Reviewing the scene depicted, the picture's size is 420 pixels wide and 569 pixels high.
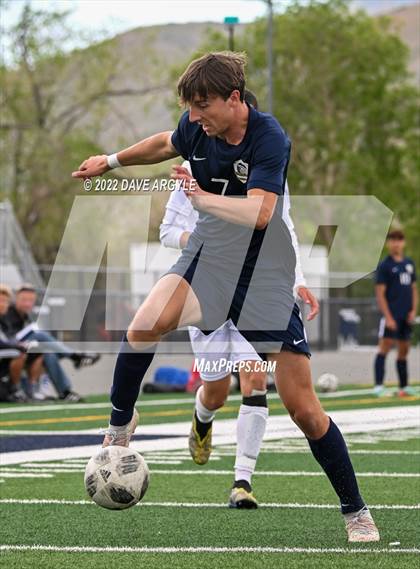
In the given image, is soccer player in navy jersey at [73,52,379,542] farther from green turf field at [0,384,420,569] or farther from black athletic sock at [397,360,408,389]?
black athletic sock at [397,360,408,389]

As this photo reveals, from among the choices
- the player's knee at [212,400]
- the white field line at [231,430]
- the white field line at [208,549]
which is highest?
the white field line at [208,549]

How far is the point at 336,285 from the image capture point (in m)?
39.9

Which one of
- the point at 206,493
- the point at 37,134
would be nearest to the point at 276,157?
the point at 206,493

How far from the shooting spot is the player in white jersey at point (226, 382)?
780 centimetres

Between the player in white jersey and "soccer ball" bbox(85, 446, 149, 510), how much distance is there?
4.85 feet

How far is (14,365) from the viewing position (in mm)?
16703

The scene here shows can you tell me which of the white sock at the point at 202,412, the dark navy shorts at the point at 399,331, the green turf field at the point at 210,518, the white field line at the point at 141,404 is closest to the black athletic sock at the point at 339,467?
the green turf field at the point at 210,518

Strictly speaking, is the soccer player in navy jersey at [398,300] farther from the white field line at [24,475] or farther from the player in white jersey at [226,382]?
the player in white jersey at [226,382]

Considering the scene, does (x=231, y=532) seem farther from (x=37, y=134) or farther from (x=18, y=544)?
(x=37, y=134)

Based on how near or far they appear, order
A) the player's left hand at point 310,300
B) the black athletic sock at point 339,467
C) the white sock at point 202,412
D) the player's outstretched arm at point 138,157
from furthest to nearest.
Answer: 1. the white sock at point 202,412
2. the player's left hand at point 310,300
3. the player's outstretched arm at point 138,157
4. the black athletic sock at point 339,467

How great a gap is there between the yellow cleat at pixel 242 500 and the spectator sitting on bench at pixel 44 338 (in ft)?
31.2

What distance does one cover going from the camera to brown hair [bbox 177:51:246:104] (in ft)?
19.5

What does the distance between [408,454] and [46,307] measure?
12.3 m

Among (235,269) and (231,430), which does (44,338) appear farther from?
(235,269)
